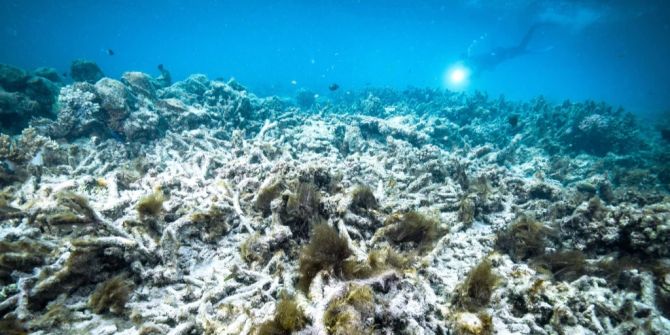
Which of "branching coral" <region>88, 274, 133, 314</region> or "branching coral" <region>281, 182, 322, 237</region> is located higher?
"branching coral" <region>281, 182, 322, 237</region>

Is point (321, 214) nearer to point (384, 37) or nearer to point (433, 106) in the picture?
point (433, 106)

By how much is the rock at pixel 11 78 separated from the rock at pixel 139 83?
3234 mm

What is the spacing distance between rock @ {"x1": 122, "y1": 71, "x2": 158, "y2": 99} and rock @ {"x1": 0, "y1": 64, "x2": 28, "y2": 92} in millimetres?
3234

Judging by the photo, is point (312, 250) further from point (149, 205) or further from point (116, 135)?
point (116, 135)

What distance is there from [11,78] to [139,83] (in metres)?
4.04

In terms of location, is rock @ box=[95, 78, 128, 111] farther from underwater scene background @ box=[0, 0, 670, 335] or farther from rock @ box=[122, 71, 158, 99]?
rock @ box=[122, 71, 158, 99]

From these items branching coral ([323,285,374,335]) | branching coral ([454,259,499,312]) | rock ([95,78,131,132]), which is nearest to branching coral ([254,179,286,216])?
branching coral ([323,285,374,335])

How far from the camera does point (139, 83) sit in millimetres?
12773

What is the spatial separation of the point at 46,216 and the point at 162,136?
6.82m

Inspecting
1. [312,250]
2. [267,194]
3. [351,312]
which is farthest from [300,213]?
[351,312]

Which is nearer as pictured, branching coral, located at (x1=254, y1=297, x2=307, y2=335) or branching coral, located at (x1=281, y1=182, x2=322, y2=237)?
branching coral, located at (x1=254, y1=297, x2=307, y2=335)

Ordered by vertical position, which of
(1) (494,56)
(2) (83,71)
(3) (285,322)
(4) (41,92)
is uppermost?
(1) (494,56)

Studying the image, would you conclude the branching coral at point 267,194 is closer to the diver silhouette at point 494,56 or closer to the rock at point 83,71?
the rock at point 83,71

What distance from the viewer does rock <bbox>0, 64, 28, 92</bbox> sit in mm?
10898
